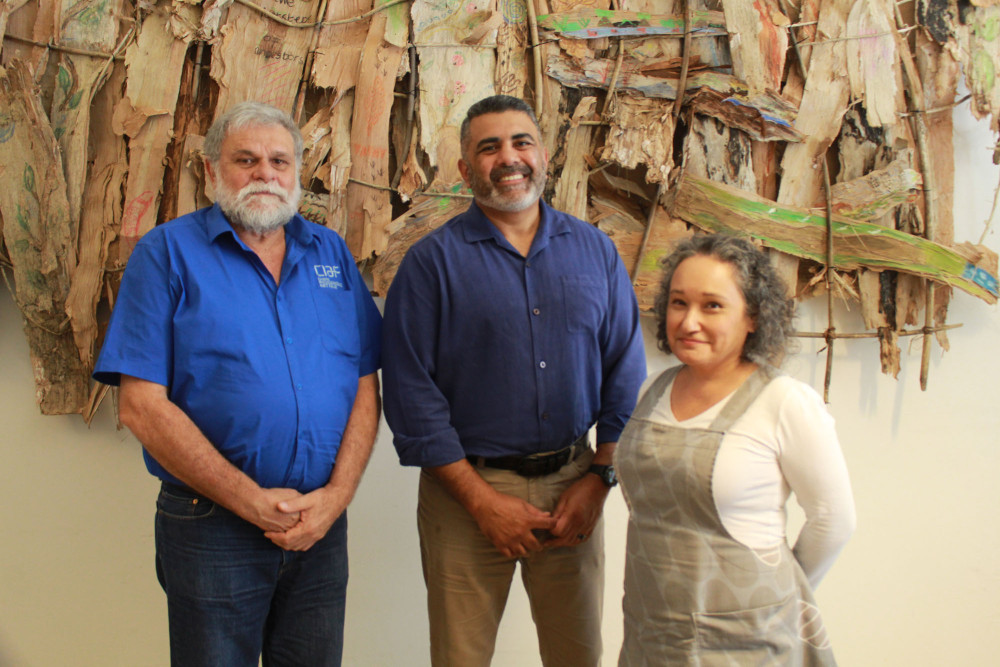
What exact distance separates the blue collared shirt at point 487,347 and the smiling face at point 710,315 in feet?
1.35

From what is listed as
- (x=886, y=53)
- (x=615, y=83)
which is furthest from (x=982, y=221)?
(x=615, y=83)

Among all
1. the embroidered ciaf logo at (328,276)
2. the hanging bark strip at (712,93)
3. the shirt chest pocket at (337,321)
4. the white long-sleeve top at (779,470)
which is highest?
the hanging bark strip at (712,93)

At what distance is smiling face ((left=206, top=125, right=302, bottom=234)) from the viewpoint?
1.49 metres

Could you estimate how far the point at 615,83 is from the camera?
6.59 ft

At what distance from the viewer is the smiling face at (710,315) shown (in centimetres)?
114

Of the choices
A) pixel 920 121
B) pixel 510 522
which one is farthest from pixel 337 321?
pixel 920 121

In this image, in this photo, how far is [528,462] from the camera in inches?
61.4

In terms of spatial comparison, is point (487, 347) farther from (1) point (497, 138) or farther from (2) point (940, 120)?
(2) point (940, 120)

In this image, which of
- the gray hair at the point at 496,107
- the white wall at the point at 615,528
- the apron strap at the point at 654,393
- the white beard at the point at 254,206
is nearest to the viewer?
the apron strap at the point at 654,393

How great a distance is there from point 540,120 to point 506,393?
910mm

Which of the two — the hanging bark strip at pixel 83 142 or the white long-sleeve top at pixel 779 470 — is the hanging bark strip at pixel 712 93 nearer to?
the white long-sleeve top at pixel 779 470

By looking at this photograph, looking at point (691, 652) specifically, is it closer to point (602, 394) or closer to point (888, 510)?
point (602, 394)

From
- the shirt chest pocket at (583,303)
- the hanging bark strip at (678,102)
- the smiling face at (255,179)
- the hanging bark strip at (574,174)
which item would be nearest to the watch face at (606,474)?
the shirt chest pocket at (583,303)

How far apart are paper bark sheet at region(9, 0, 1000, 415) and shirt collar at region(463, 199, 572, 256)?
0.41 m
